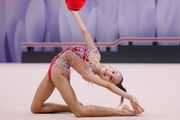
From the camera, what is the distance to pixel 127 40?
44.3 ft

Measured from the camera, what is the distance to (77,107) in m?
3.50

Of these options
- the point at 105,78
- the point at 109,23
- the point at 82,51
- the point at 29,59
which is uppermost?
the point at 82,51

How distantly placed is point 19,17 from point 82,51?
1197 cm

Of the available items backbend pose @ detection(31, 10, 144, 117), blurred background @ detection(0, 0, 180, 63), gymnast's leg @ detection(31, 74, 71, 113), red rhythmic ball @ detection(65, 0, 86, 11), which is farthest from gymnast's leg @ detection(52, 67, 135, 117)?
blurred background @ detection(0, 0, 180, 63)

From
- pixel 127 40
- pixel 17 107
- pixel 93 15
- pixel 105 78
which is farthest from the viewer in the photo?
pixel 93 15

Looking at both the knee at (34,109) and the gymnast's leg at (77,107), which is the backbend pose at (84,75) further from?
the knee at (34,109)

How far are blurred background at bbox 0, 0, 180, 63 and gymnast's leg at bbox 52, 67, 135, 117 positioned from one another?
1022cm

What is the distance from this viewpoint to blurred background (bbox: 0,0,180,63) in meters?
13.8

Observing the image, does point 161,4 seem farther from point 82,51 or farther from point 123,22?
point 82,51

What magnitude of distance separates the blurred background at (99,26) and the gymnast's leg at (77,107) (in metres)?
10.2

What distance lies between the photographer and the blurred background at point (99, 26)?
13.8 metres

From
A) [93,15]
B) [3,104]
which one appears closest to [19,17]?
[93,15]

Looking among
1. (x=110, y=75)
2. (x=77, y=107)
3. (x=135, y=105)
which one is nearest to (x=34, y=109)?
(x=77, y=107)

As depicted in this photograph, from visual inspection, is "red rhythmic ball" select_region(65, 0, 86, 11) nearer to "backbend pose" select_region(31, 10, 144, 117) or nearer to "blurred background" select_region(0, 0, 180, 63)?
"backbend pose" select_region(31, 10, 144, 117)
